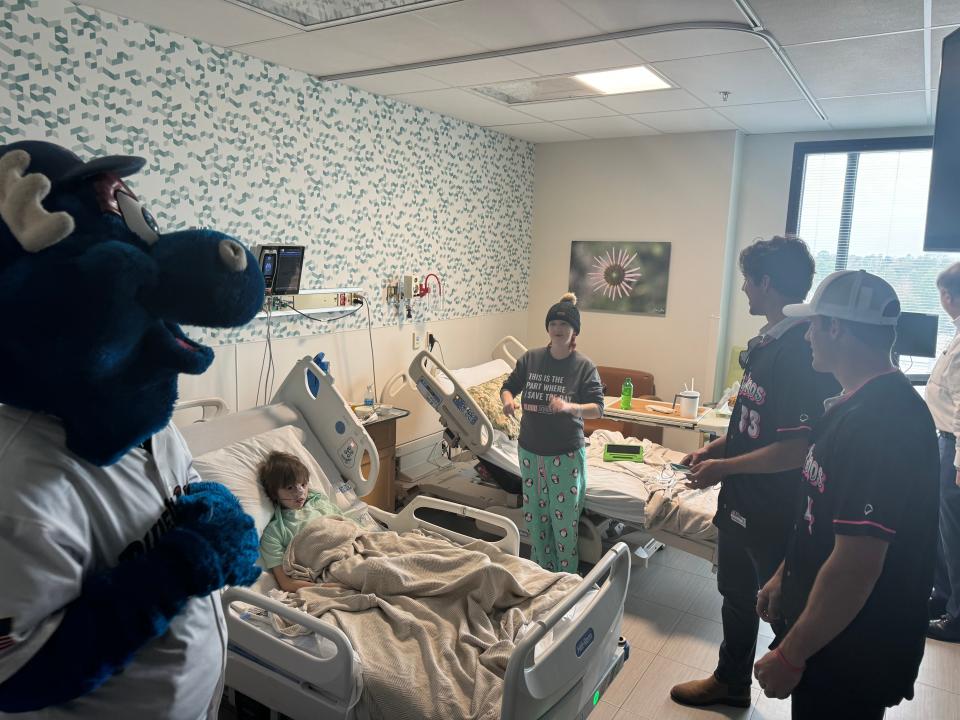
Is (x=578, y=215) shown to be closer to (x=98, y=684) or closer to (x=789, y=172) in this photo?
(x=789, y=172)

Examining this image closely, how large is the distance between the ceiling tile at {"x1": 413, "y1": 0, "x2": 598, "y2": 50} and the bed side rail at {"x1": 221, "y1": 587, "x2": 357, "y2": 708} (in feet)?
7.03

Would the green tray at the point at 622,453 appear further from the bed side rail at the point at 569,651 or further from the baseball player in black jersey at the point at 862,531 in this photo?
the baseball player in black jersey at the point at 862,531

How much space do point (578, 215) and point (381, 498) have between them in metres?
2.94

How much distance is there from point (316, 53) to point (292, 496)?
2.08 m

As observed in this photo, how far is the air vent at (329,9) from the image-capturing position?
8.05ft

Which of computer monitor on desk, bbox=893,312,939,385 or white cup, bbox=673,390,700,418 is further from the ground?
computer monitor on desk, bbox=893,312,939,385

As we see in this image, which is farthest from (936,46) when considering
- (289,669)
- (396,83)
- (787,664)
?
(289,669)

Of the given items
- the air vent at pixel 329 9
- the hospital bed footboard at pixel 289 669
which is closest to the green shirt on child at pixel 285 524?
the hospital bed footboard at pixel 289 669

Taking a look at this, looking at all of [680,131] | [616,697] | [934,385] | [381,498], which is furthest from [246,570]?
→ [680,131]

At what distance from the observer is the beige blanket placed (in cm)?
181

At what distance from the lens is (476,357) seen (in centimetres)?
531

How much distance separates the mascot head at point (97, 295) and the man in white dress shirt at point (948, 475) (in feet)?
10.6

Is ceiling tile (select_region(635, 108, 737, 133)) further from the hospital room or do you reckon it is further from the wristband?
the wristband

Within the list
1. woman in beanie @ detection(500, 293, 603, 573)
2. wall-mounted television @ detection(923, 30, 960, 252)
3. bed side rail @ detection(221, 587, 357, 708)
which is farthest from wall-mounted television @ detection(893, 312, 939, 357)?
bed side rail @ detection(221, 587, 357, 708)
